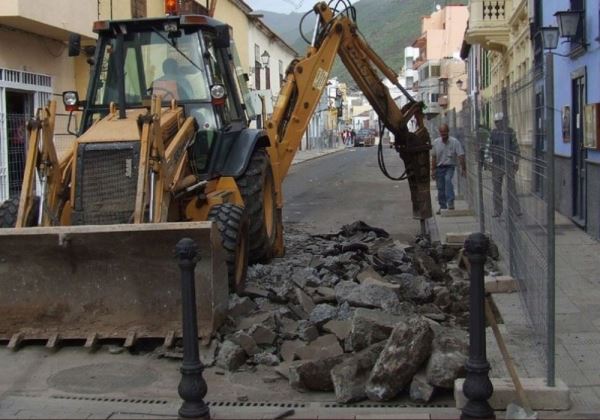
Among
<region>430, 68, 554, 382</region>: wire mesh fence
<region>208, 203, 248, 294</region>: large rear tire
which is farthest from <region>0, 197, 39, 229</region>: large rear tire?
<region>430, 68, 554, 382</region>: wire mesh fence

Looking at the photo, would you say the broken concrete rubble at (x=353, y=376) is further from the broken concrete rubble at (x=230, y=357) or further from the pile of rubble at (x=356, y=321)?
the broken concrete rubble at (x=230, y=357)

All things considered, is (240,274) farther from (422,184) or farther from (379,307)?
(422,184)

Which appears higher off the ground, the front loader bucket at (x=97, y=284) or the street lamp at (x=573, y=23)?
the street lamp at (x=573, y=23)

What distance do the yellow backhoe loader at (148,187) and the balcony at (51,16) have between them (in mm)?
6319

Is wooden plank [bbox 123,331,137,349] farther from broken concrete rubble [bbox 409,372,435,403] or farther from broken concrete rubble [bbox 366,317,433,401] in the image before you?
broken concrete rubble [bbox 409,372,435,403]

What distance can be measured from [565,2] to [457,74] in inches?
2358

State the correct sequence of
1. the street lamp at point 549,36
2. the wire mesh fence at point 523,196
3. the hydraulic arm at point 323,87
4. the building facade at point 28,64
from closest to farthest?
the wire mesh fence at point 523,196
the hydraulic arm at point 323,87
the street lamp at point 549,36
the building facade at point 28,64

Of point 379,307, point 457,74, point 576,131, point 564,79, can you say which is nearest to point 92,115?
point 379,307

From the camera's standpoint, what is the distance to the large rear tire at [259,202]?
368 inches

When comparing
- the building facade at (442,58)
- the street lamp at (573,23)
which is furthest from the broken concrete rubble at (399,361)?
the building facade at (442,58)

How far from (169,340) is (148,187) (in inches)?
57.6

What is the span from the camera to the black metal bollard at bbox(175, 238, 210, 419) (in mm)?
4930

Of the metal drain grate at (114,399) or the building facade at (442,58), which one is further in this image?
the building facade at (442,58)

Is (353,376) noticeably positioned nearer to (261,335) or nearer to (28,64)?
(261,335)
